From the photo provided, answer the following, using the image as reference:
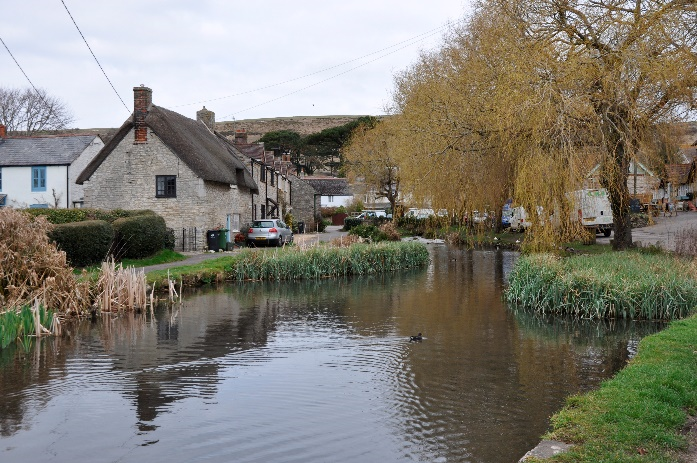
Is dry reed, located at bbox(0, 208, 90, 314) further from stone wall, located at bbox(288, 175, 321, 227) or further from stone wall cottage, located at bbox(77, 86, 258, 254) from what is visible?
stone wall, located at bbox(288, 175, 321, 227)

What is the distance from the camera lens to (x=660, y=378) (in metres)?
8.36

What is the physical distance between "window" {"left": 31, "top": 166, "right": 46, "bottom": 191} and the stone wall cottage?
1345 cm

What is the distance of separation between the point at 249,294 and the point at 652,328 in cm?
1170

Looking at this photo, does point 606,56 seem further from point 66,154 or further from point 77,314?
point 66,154

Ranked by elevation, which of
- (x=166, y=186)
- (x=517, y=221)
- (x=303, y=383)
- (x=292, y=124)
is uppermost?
(x=292, y=124)

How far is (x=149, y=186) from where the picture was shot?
32.5 metres

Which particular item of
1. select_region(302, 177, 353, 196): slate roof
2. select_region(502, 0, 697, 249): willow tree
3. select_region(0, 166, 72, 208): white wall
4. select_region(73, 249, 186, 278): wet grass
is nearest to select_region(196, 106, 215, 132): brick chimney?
select_region(0, 166, 72, 208): white wall

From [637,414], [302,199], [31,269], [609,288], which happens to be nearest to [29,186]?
[302,199]

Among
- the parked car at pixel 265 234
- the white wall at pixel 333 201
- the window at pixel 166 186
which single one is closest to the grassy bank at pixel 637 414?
the window at pixel 166 186

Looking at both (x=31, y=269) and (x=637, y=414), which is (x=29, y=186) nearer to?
(x=31, y=269)

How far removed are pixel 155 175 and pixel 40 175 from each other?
16.5 metres

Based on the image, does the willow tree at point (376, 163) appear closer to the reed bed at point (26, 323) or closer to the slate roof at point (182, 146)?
the slate roof at point (182, 146)

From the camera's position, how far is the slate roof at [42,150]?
44812 mm

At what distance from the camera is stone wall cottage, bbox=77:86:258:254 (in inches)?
1268
